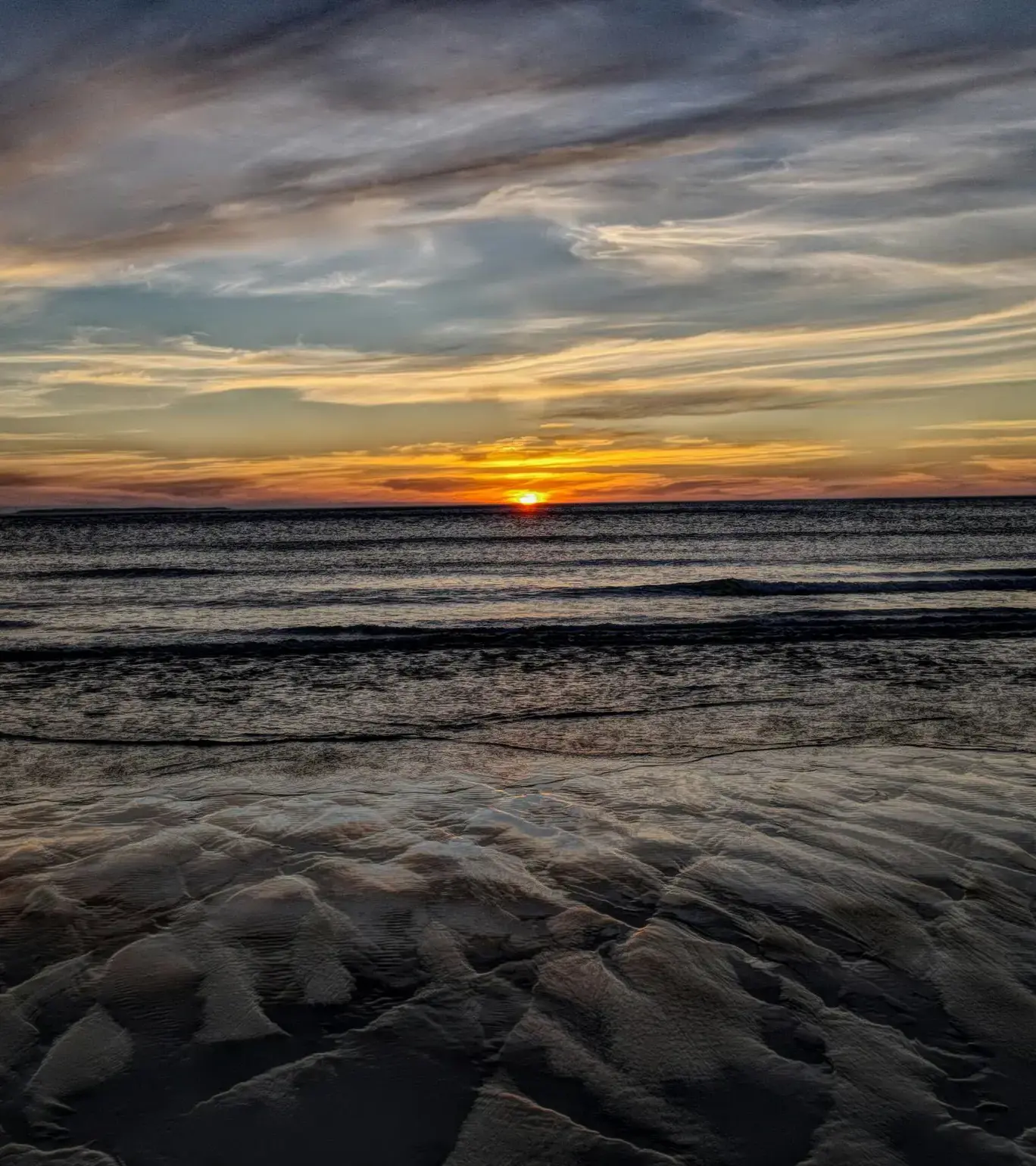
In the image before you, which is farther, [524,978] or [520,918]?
[520,918]

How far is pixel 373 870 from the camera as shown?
5555mm

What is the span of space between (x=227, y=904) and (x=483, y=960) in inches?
62.1

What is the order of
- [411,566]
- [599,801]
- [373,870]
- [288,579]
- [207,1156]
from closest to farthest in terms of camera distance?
[207,1156]
[373,870]
[599,801]
[288,579]
[411,566]

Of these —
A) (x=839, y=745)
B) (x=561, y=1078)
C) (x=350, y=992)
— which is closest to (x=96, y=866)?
(x=350, y=992)

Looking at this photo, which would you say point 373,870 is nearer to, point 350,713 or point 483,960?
point 483,960

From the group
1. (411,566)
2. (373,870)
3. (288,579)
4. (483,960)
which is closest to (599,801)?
(373,870)

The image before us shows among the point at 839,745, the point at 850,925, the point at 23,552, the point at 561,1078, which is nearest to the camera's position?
the point at 561,1078

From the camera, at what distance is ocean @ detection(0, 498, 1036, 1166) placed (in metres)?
3.24

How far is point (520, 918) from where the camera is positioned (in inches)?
192

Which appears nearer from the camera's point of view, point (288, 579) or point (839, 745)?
point (839, 745)

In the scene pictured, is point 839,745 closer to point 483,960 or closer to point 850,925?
point 850,925

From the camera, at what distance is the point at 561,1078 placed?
11.3 ft

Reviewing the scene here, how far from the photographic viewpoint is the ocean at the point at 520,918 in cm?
324

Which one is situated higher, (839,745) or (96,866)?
(96,866)
